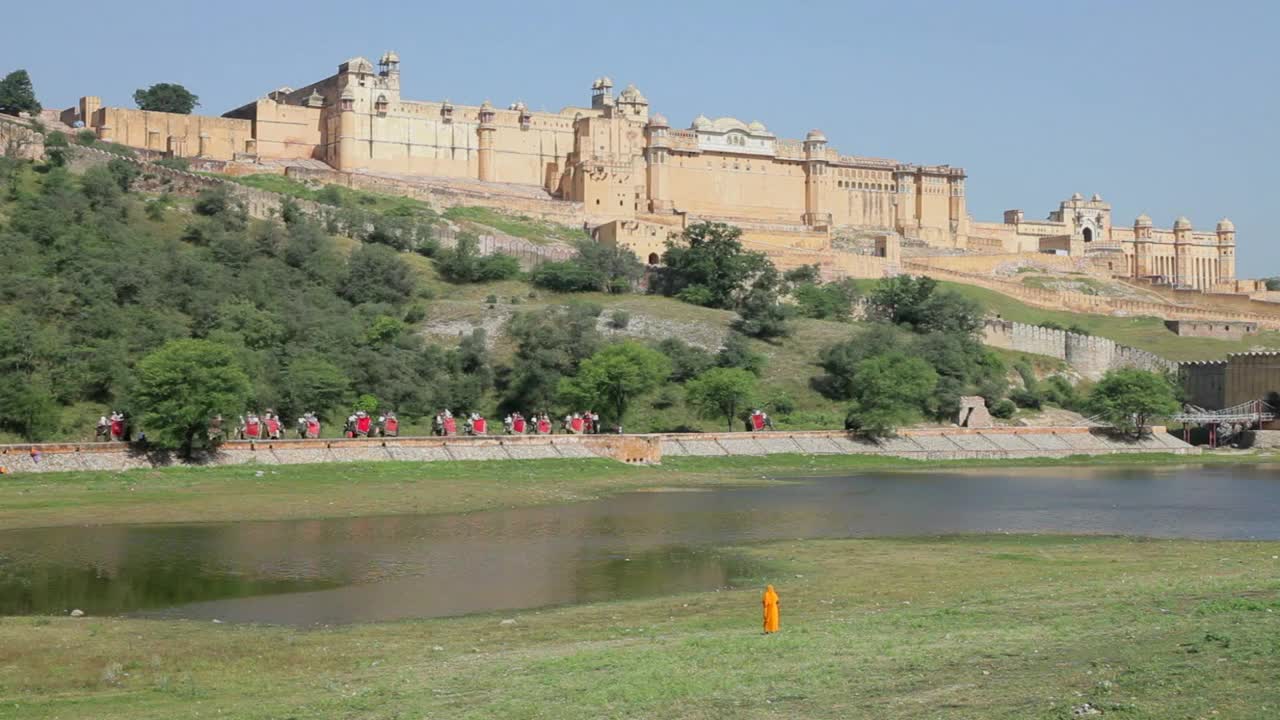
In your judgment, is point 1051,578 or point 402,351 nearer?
point 1051,578

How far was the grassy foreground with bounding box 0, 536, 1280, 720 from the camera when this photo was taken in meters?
12.3

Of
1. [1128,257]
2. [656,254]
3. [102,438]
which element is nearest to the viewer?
[102,438]

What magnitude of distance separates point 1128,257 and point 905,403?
224 feet

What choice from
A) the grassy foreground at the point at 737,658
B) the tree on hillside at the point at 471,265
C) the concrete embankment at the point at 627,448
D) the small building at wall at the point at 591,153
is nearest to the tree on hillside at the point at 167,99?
the small building at wall at the point at 591,153

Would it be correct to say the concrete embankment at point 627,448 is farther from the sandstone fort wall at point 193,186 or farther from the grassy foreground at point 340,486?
the sandstone fort wall at point 193,186

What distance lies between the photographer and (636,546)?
2716 centimetres

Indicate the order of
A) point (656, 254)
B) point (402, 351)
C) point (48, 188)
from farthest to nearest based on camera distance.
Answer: point (656, 254) < point (48, 188) < point (402, 351)

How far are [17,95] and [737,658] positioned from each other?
80.2 metres

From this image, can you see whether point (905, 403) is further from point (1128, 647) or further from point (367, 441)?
point (1128, 647)

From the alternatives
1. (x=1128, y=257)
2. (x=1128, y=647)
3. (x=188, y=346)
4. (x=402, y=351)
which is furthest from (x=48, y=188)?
(x=1128, y=257)

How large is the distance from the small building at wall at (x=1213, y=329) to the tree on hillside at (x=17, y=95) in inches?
2520

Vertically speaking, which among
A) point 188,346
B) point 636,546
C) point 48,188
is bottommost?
point 636,546

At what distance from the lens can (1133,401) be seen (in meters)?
60.7

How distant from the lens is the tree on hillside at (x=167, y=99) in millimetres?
99312
